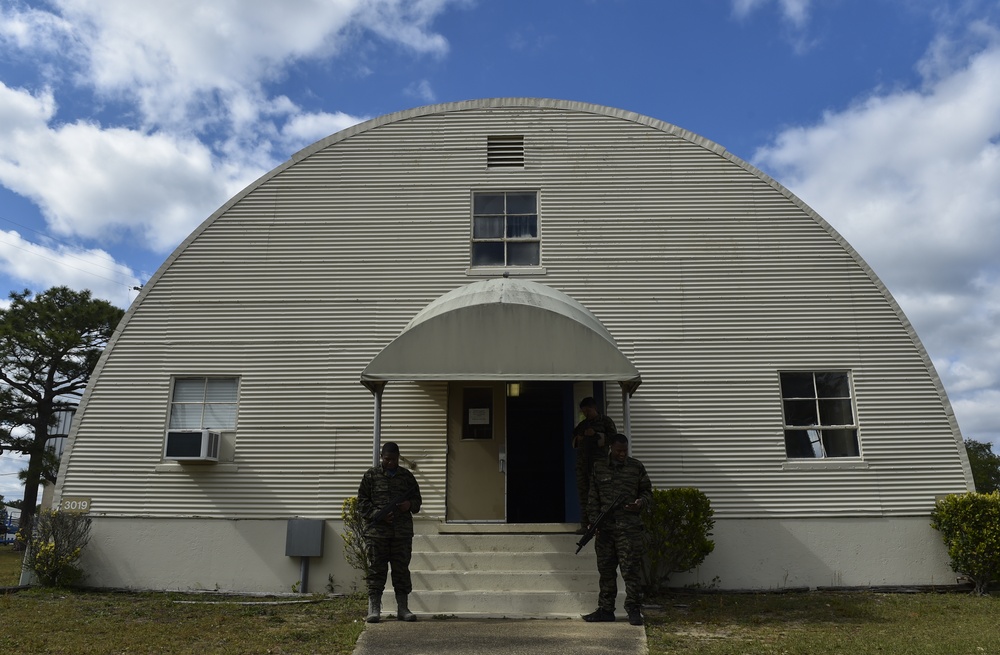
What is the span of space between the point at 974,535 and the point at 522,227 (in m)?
7.75

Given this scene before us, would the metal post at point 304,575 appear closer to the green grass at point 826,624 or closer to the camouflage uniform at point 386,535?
the camouflage uniform at point 386,535

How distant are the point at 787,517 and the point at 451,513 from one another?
15.8 feet

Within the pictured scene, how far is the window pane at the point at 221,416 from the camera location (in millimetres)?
11688

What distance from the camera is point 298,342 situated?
11945mm

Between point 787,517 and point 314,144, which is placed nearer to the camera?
point 787,517

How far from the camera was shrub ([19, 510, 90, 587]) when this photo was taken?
1077 cm

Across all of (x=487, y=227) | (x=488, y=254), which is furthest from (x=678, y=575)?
(x=487, y=227)

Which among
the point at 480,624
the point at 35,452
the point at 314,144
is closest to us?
the point at 480,624

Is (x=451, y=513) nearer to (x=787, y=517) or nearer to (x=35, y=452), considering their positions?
(x=787, y=517)

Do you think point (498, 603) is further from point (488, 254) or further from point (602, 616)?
point (488, 254)

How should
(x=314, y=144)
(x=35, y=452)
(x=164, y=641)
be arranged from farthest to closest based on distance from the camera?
(x=35, y=452) → (x=314, y=144) → (x=164, y=641)

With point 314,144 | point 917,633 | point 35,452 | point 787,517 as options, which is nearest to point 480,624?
point 917,633

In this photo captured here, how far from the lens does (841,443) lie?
454 inches

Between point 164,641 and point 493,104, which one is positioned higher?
point 493,104
